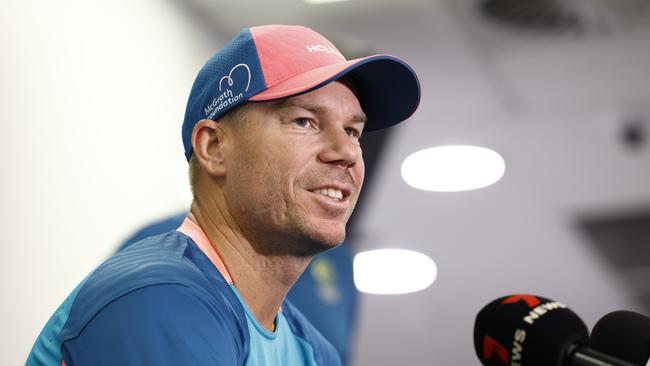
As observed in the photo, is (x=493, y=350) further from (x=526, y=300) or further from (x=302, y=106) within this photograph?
(x=302, y=106)

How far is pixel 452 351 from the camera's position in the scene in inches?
234

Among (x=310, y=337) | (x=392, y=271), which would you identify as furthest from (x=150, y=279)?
(x=392, y=271)

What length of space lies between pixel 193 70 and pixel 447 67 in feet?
3.89

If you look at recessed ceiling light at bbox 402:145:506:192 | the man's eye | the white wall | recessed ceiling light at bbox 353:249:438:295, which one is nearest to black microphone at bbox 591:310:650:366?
the man's eye

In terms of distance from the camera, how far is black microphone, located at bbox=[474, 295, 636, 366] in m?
0.92

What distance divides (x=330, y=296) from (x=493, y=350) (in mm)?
2013

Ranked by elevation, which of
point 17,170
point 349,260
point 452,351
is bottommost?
point 452,351

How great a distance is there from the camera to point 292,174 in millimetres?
1271

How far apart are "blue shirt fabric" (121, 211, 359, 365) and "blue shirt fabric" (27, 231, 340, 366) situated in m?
1.34

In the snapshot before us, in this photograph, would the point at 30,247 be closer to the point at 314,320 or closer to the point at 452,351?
the point at 314,320

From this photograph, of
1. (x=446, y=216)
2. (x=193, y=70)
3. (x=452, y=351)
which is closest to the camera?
(x=193, y=70)

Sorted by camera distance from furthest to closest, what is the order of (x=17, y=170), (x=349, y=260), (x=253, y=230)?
(x=349, y=260) < (x=17, y=170) < (x=253, y=230)

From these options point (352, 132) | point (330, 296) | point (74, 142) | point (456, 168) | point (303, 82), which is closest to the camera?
point (303, 82)

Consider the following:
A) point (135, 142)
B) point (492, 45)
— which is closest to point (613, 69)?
point (492, 45)
